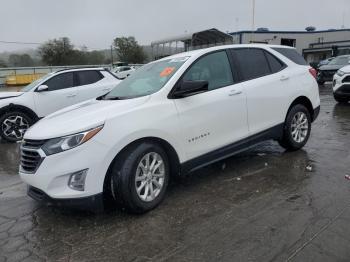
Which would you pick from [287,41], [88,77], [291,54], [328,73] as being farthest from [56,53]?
[291,54]

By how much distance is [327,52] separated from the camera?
45562 millimetres

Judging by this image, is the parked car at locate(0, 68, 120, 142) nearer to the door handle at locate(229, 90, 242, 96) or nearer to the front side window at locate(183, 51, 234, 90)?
the front side window at locate(183, 51, 234, 90)

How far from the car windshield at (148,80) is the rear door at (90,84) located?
4.81 meters

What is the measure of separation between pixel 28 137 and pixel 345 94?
10.4m

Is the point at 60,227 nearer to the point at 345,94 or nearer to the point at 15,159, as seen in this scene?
the point at 15,159

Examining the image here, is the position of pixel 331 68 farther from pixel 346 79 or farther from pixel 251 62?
pixel 251 62

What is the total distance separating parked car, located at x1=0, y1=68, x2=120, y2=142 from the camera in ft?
30.6

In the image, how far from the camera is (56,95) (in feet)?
32.1

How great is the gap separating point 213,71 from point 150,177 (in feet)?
5.70

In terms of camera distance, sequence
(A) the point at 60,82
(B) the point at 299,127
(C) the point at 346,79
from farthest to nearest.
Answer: (C) the point at 346,79, (A) the point at 60,82, (B) the point at 299,127

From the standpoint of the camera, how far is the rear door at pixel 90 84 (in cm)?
1013

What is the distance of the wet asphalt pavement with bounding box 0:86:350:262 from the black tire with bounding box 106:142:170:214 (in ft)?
0.53

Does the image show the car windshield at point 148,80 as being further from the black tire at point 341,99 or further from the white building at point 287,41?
the white building at point 287,41

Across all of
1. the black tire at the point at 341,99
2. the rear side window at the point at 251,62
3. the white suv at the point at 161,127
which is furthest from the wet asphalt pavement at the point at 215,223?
the black tire at the point at 341,99
